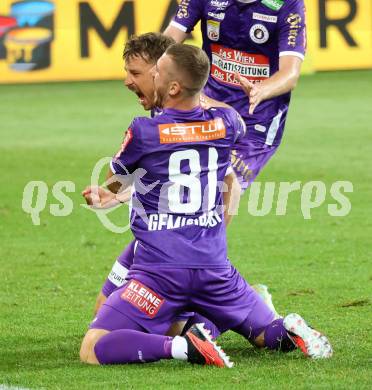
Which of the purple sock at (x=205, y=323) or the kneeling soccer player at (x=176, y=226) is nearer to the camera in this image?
the kneeling soccer player at (x=176, y=226)

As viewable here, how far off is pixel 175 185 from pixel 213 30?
1969 mm

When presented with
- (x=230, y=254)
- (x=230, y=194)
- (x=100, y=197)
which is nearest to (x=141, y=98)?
(x=230, y=194)

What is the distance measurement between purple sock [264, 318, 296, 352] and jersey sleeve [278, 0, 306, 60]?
195 centimetres

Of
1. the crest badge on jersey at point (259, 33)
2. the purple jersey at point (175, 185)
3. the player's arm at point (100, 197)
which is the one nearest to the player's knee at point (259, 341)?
the purple jersey at point (175, 185)

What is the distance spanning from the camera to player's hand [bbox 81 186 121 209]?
5.88 metres

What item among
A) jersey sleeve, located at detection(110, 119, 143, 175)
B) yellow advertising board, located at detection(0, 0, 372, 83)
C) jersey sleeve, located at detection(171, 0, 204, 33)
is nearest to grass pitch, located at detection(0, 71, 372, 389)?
jersey sleeve, located at detection(110, 119, 143, 175)

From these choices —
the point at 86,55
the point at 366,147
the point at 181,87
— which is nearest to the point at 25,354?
the point at 181,87

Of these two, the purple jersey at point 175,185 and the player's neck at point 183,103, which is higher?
the player's neck at point 183,103

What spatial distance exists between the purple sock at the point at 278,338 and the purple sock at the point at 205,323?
268mm

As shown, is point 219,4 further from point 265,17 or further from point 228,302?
point 228,302

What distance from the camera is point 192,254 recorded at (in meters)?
5.99

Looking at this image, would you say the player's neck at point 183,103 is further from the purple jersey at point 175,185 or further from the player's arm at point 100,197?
the player's arm at point 100,197

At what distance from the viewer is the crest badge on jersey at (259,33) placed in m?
7.55

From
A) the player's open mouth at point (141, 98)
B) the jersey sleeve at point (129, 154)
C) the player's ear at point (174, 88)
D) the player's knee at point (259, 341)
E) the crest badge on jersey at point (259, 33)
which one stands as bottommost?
the player's knee at point (259, 341)
